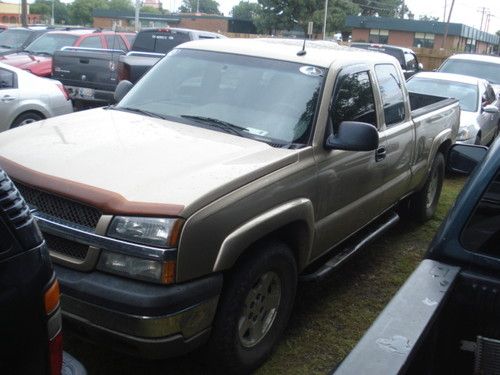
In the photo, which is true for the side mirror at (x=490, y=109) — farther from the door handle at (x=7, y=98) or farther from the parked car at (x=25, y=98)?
the door handle at (x=7, y=98)

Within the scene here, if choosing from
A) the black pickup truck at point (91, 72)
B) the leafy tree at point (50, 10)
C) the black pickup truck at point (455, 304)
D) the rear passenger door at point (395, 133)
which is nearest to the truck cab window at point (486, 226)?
the black pickup truck at point (455, 304)

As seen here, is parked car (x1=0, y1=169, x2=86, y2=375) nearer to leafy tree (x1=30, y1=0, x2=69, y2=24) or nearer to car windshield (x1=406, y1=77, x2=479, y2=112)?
car windshield (x1=406, y1=77, x2=479, y2=112)

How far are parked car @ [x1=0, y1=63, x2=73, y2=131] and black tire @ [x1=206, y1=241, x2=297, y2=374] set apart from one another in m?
5.69

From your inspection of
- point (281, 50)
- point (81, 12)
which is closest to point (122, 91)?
point (281, 50)

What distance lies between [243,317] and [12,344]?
1746 millimetres

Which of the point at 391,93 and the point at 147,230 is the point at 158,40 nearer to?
the point at 391,93

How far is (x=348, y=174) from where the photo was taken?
436cm

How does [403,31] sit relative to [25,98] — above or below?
above

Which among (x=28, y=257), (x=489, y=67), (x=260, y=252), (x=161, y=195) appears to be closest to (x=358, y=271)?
(x=260, y=252)

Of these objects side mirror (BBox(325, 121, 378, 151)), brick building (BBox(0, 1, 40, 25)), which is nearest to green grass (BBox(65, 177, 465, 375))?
side mirror (BBox(325, 121, 378, 151))

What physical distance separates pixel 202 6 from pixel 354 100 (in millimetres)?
120876

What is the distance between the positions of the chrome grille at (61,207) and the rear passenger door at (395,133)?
2.76m

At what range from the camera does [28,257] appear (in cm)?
189

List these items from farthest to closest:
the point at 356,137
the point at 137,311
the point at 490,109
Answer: the point at 490,109, the point at 356,137, the point at 137,311
